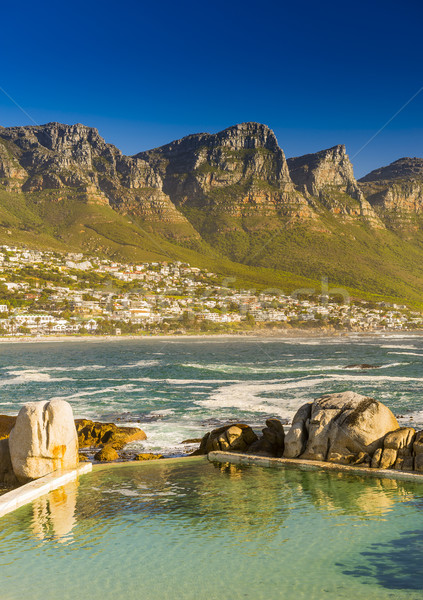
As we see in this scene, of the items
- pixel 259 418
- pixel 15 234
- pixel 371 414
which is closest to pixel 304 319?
pixel 15 234

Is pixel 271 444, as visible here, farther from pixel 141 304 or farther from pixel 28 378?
pixel 141 304

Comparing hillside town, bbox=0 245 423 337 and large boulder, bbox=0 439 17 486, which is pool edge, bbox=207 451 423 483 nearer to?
large boulder, bbox=0 439 17 486

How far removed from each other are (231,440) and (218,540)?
7.87m

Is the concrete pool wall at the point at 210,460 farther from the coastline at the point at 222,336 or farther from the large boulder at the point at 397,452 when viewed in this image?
the coastline at the point at 222,336

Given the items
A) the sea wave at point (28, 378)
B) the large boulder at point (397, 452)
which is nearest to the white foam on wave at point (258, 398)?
the large boulder at point (397, 452)

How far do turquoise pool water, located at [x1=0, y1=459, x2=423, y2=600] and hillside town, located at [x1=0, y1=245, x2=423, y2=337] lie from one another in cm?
12793

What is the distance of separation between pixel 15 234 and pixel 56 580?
202334 mm

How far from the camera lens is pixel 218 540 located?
425 inches

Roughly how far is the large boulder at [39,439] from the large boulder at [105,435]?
671 centimetres

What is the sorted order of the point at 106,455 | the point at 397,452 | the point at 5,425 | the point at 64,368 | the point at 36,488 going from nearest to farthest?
1. the point at 36,488
2. the point at 397,452
3. the point at 106,455
4. the point at 5,425
5. the point at 64,368

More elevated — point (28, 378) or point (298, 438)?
point (298, 438)

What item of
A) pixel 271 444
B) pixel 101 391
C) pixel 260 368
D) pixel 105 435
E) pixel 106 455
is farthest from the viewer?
pixel 260 368

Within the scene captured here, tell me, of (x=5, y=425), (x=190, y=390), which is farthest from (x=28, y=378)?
(x=5, y=425)

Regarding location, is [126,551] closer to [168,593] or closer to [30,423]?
[168,593]
